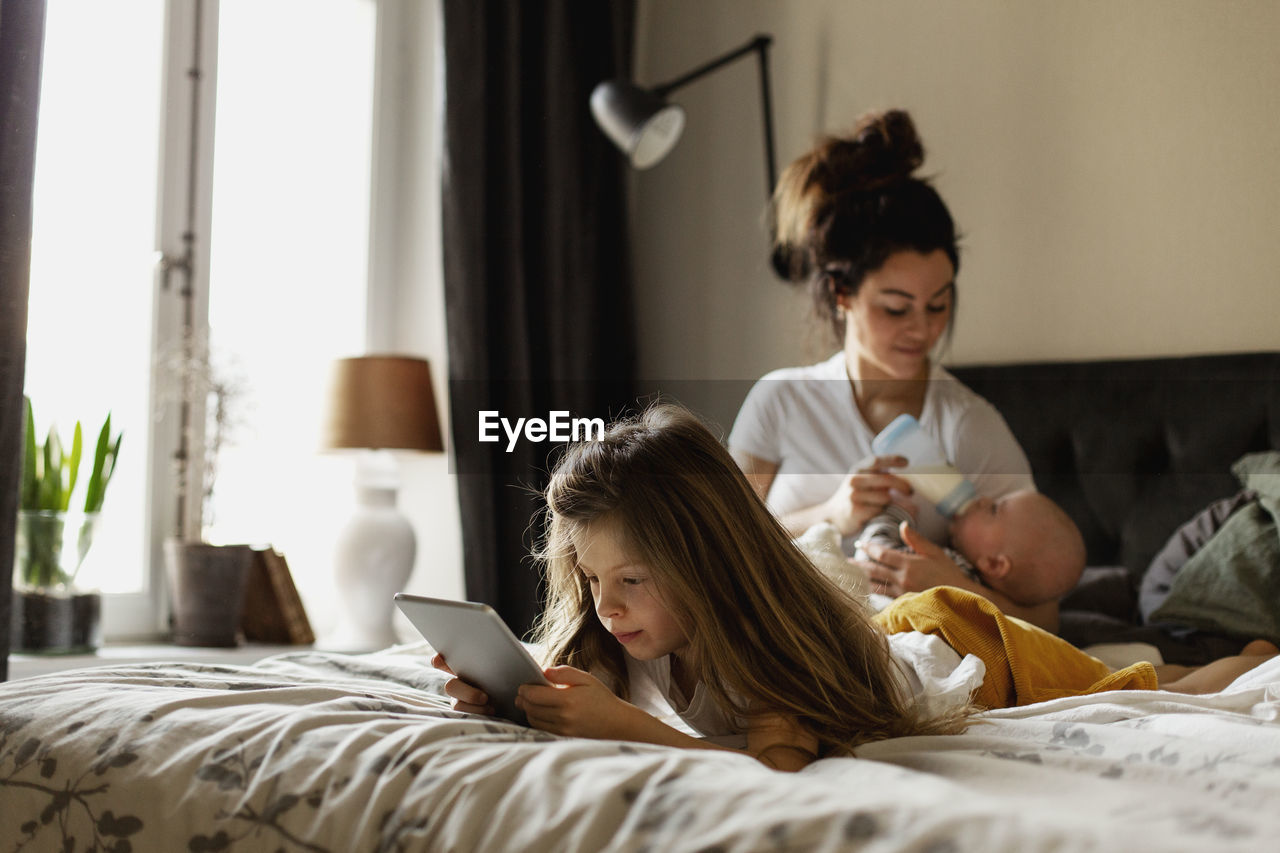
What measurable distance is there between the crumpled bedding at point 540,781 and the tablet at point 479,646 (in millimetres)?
49

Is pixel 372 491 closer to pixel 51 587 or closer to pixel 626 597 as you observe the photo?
pixel 51 587

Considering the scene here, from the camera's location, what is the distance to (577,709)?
944 millimetres

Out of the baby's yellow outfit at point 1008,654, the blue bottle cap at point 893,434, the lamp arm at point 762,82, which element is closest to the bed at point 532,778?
the baby's yellow outfit at point 1008,654

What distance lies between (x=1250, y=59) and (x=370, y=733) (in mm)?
2052

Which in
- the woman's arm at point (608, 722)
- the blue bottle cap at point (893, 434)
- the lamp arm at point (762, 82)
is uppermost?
the lamp arm at point (762, 82)

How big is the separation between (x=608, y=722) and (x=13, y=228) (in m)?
1.29

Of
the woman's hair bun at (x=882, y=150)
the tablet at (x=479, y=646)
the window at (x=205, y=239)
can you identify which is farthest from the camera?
the window at (x=205, y=239)

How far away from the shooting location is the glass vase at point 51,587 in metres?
2.05

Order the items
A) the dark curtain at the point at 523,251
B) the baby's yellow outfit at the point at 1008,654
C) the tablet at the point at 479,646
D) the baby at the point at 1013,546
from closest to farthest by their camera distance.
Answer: the tablet at the point at 479,646 < the baby's yellow outfit at the point at 1008,654 < the baby at the point at 1013,546 < the dark curtain at the point at 523,251

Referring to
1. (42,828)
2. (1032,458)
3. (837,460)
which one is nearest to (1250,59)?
(1032,458)

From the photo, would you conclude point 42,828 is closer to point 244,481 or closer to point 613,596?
point 613,596

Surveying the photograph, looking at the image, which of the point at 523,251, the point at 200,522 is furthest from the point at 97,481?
the point at 523,251

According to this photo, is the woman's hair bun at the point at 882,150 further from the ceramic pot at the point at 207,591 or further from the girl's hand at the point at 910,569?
the ceramic pot at the point at 207,591

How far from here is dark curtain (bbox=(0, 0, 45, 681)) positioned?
165 cm
